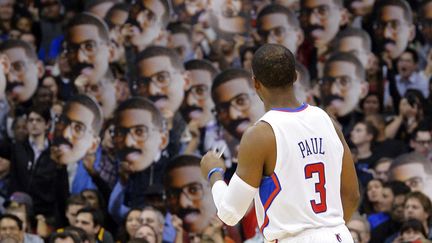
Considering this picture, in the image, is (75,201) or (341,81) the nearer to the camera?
(75,201)

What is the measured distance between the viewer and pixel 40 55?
12.5 metres

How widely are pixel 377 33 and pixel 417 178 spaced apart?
3081mm

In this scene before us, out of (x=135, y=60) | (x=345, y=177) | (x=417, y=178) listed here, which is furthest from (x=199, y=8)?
(x=345, y=177)

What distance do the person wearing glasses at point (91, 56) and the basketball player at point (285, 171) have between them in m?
6.44

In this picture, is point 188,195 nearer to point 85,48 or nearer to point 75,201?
point 75,201

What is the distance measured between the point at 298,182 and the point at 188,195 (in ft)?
17.8

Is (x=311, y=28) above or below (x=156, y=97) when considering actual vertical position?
above

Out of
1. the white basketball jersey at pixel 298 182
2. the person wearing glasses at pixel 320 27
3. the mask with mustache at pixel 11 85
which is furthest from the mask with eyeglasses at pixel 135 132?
the white basketball jersey at pixel 298 182

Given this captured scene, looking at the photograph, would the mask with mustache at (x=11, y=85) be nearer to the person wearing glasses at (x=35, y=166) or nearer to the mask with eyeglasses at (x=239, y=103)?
the person wearing glasses at (x=35, y=166)

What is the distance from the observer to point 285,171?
5.29 meters

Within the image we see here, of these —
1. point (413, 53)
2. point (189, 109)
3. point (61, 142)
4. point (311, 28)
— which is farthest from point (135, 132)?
point (413, 53)

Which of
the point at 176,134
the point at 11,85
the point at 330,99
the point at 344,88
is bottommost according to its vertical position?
the point at 176,134

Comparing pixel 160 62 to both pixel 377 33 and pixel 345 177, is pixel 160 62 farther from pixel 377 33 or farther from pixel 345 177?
pixel 345 177

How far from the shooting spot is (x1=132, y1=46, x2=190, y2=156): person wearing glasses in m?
11.7
